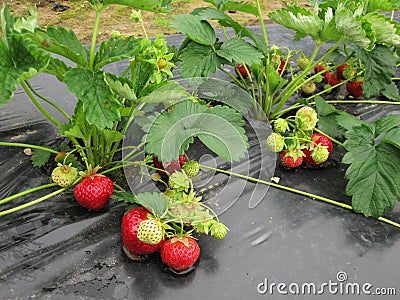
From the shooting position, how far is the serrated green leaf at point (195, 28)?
1.33 meters

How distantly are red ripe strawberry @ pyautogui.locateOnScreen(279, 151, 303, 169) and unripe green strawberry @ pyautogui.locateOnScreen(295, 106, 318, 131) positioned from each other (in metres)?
0.09

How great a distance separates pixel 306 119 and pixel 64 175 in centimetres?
72

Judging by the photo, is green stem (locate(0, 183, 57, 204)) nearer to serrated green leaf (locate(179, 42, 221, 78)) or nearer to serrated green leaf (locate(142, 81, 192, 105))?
serrated green leaf (locate(142, 81, 192, 105))

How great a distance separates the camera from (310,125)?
1284 mm

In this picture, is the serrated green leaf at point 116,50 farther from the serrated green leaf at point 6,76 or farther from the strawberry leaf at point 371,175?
the strawberry leaf at point 371,175

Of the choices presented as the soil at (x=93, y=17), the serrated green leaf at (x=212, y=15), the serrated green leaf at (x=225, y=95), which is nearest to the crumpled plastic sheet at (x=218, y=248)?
the serrated green leaf at (x=225, y=95)

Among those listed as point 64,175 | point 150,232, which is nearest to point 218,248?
point 150,232

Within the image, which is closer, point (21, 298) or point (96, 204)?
point (21, 298)

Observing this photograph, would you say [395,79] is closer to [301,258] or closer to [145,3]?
[301,258]

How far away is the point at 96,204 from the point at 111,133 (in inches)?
7.5

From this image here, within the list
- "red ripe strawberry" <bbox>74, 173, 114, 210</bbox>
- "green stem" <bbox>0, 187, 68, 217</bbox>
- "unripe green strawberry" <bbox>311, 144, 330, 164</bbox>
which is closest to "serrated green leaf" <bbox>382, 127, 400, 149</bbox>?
"unripe green strawberry" <bbox>311, 144, 330, 164</bbox>

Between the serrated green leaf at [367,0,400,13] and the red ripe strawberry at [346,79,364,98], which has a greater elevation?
the serrated green leaf at [367,0,400,13]

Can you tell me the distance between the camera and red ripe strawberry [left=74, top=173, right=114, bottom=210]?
43.1 inches

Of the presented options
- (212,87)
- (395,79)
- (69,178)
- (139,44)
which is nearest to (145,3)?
(139,44)
